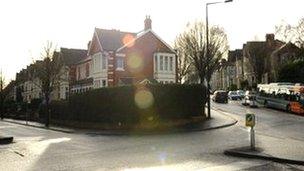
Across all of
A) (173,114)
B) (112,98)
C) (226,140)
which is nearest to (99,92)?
(112,98)

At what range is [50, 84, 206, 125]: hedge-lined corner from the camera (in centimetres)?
3419

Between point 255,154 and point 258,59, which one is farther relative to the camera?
point 258,59

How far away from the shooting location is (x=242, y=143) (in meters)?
21.4

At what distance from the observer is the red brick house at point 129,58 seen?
2200 inches

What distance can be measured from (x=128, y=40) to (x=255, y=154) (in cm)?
4316

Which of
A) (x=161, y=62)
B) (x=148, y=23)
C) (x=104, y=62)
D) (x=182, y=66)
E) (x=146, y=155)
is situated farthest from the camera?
(x=182, y=66)

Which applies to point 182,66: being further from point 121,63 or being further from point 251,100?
point 251,100

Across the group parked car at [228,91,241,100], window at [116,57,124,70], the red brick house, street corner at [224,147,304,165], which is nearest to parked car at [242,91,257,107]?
the red brick house

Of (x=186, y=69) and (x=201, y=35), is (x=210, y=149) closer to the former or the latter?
(x=201, y=35)

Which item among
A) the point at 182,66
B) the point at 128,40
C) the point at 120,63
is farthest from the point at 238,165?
the point at 182,66

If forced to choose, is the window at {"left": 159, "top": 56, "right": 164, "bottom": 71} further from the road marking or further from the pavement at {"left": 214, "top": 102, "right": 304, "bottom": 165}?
the road marking

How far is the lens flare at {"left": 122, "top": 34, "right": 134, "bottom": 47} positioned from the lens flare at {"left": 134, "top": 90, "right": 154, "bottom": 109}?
2254 centimetres

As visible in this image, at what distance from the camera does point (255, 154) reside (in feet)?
55.4

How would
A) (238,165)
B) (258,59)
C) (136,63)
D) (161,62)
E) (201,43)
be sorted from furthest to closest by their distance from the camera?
(258,59) → (201,43) → (161,62) → (136,63) → (238,165)
